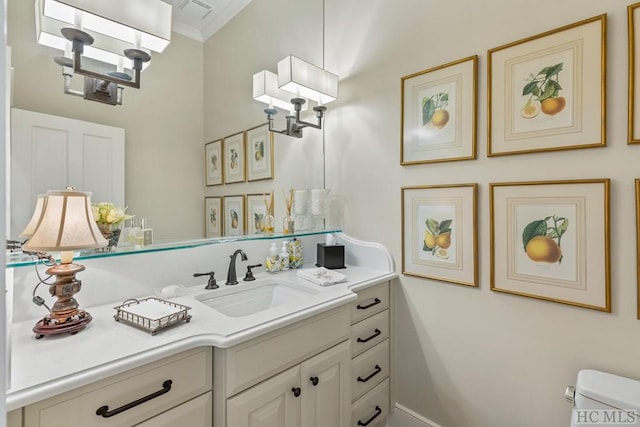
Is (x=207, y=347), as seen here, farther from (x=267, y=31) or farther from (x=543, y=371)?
(x=267, y=31)

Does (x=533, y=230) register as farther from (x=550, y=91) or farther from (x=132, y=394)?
(x=132, y=394)

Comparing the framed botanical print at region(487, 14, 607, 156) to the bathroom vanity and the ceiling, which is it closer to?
the bathroom vanity

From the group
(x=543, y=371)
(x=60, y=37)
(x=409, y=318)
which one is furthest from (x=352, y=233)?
(x=60, y=37)

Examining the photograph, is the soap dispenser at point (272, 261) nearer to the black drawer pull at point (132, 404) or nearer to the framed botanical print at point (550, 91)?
the black drawer pull at point (132, 404)

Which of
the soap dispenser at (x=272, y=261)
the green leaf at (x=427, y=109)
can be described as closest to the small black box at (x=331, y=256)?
the soap dispenser at (x=272, y=261)

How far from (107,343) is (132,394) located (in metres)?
0.17

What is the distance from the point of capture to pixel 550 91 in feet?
4.16

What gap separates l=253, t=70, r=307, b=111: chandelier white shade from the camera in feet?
6.15

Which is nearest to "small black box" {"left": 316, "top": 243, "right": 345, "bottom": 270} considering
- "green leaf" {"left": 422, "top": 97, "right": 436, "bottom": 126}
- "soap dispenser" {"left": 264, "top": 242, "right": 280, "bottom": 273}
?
"soap dispenser" {"left": 264, "top": 242, "right": 280, "bottom": 273}

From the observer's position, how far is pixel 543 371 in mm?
1304

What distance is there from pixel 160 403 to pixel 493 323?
1412mm

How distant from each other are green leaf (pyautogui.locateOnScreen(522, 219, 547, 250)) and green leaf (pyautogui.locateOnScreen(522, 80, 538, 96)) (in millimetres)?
563

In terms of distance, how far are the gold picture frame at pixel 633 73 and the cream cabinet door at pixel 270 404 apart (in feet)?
4.96

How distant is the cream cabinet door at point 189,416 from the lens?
2.86 feet
